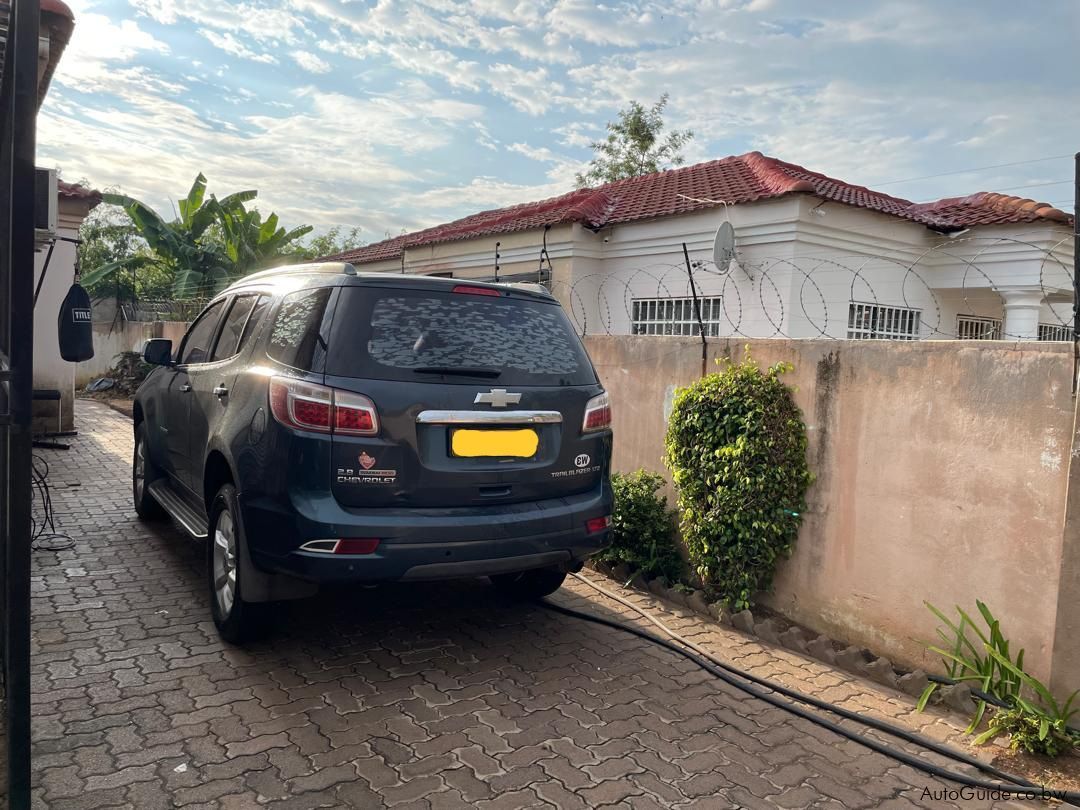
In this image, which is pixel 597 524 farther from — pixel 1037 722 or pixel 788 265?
pixel 788 265

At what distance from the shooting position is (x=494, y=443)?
349cm

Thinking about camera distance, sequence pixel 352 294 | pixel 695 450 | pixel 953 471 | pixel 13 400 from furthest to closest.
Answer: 1. pixel 695 450
2. pixel 953 471
3. pixel 352 294
4. pixel 13 400

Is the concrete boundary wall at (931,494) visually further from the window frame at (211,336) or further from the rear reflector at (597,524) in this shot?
the window frame at (211,336)

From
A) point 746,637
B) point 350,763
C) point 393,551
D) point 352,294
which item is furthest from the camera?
point 746,637

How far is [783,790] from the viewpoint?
2.86m

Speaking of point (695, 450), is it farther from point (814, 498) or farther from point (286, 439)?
point (286, 439)

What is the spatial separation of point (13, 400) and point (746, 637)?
3742mm

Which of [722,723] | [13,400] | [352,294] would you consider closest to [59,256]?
[352,294]

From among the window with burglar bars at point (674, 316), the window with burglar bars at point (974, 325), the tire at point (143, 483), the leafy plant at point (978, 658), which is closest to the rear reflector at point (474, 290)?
the leafy plant at point (978, 658)

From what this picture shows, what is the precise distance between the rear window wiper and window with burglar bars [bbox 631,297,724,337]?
6.28 metres

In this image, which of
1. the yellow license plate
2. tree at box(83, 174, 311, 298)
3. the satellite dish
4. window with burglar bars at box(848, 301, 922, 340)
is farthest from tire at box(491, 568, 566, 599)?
tree at box(83, 174, 311, 298)

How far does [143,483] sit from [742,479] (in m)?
4.52

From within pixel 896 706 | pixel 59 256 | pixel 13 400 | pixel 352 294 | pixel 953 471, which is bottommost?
pixel 896 706

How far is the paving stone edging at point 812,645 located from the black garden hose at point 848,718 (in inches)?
14.9
